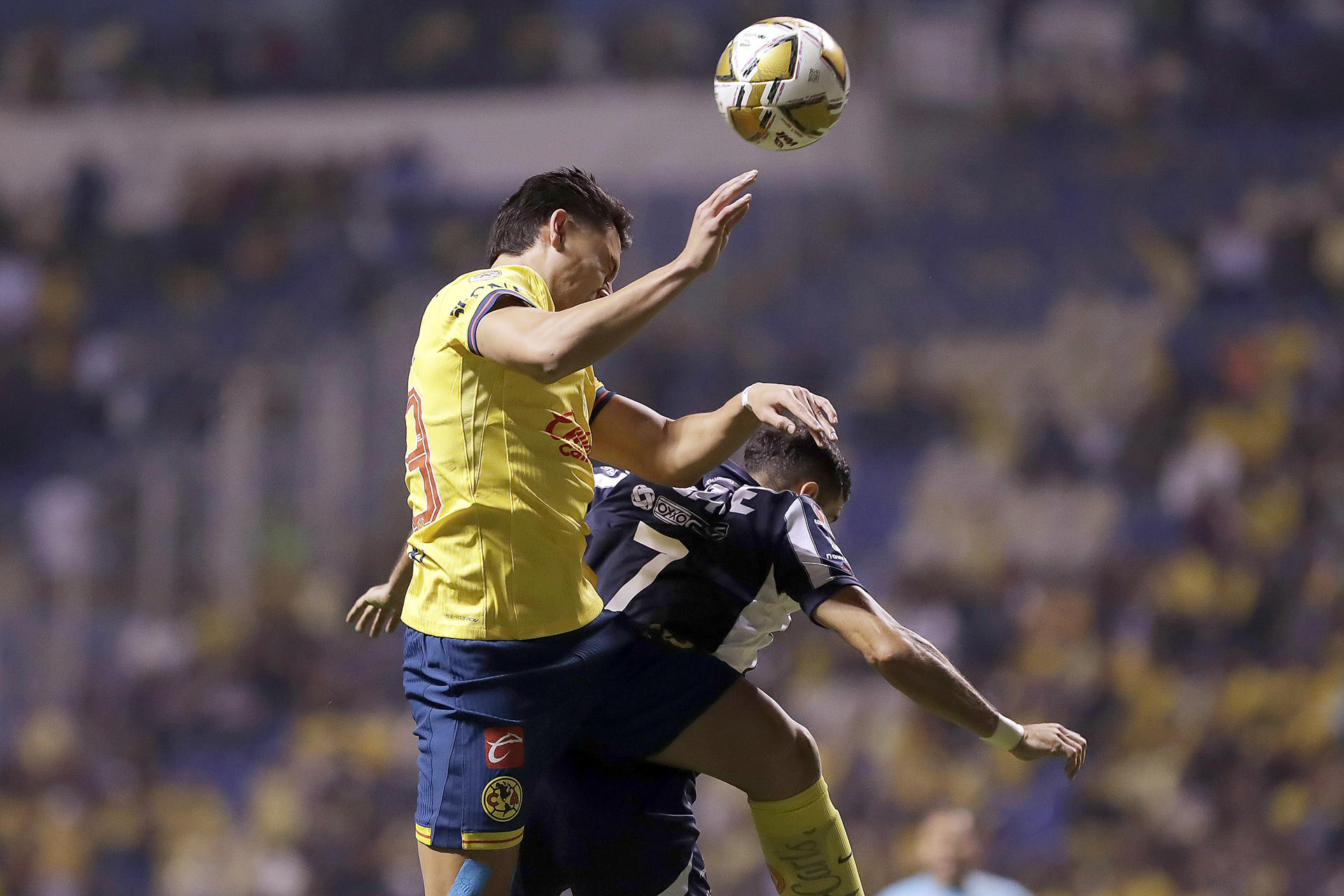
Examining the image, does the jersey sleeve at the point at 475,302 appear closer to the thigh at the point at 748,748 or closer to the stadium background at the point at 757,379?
the thigh at the point at 748,748

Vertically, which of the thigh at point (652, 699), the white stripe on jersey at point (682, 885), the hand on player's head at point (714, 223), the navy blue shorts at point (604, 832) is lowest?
the white stripe on jersey at point (682, 885)

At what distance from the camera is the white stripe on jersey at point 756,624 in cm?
382

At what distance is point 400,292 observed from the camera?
12.2 m

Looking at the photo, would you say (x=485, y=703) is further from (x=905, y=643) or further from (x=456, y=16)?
(x=456, y=16)

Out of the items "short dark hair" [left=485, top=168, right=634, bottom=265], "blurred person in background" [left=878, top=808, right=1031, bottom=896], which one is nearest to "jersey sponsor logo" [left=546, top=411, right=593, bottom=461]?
"short dark hair" [left=485, top=168, right=634, bottom=265]

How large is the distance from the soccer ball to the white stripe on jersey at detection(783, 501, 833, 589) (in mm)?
940

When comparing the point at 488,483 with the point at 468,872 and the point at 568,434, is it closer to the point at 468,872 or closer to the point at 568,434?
the point at 568,434

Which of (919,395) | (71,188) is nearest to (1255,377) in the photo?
(919,395)

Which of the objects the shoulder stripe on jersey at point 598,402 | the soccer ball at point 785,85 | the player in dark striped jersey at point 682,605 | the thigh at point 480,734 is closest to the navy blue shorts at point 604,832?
the player in dark striped jersey at point 682,605

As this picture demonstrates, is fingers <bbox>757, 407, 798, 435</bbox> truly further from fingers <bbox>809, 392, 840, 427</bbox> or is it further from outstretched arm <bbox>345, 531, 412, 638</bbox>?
outstretched arm <bbox>345, 531, 412, 638</bbox>

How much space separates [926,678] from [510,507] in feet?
3.68

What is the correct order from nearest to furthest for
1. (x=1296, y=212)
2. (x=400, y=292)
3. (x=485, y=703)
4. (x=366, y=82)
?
(x=485, y=703)
(x=1296, y=212)
(x=400, y=292)
(x=366, y=82)

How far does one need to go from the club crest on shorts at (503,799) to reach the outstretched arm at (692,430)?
790 millimetres

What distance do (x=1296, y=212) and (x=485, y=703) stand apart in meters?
9.49
